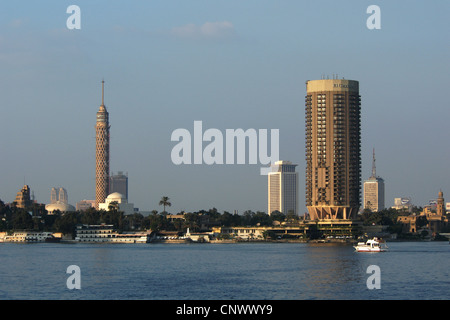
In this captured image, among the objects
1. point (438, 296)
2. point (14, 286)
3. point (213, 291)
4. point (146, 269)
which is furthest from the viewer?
point (146, 269)

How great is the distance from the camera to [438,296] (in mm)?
76875

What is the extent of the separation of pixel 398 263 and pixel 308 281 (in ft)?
138

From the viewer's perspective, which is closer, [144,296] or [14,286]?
[144,296]

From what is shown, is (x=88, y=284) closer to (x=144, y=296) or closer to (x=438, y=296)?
(x=144, y=296)

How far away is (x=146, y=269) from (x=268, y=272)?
19.7 m

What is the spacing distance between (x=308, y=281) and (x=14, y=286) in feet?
115
